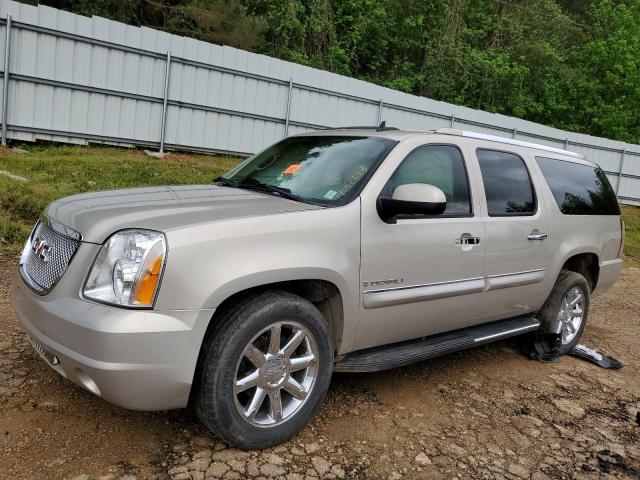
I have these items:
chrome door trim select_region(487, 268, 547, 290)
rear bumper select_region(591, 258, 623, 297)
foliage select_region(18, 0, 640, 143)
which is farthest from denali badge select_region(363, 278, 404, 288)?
foliage select_region(18, 0, 640, 143)

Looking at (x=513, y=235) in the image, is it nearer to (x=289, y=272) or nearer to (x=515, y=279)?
(x=515, y=279)

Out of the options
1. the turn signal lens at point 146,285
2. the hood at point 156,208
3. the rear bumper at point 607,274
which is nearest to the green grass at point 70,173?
the hood at point 156,208

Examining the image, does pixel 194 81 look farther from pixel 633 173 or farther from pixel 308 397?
pixel 633 173

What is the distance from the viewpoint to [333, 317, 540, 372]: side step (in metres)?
3.35

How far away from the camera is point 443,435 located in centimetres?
336

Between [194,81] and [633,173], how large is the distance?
1584 cm

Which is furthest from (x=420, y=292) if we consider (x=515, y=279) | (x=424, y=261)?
(x=515, y=279)

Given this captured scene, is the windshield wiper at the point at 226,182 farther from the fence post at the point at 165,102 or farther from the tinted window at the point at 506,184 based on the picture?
the fence post at the point at 165,102

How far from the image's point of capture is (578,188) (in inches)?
200

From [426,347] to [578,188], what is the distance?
7.86 ft

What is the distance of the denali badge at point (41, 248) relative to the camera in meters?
2.97

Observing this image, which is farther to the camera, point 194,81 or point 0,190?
point 194,81

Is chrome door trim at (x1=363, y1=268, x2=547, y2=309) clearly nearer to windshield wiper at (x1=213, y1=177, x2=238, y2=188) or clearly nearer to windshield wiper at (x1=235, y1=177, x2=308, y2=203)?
windshield wiper at (x1=235, y1=177, x2=308, y2=203)

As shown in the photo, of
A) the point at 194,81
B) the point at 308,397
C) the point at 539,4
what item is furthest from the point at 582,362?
the point at 539,4
